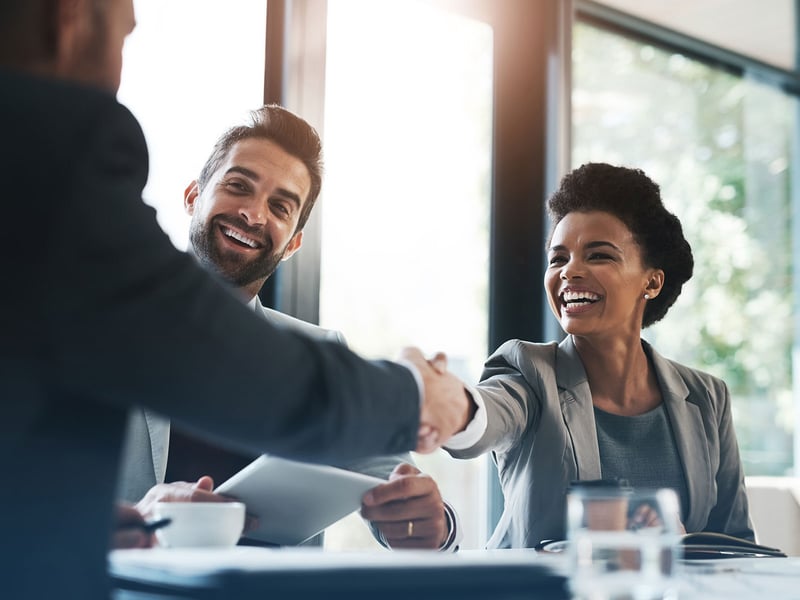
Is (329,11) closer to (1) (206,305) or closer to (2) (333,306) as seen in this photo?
(2) (333,306)

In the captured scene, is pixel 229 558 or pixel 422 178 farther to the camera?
pixel 422 178

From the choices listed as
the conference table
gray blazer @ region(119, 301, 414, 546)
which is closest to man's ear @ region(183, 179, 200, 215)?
gray blazer @ region(119, 301, 414, 546)

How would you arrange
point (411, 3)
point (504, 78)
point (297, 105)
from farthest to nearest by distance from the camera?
1. point (504, 78)
2. point (411, 3)
3. point (297, 105)

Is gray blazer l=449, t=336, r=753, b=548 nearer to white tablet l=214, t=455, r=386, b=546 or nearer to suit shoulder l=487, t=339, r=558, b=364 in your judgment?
suit shoulder l=487, t=339, r=558, b=364

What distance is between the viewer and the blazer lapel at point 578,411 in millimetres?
2137

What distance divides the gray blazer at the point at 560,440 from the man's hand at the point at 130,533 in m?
0.92

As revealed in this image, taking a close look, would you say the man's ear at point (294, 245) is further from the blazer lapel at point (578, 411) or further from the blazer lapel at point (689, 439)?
the blazer lapel at point (689, 439)

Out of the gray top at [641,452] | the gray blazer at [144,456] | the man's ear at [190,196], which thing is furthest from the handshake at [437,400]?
the man's ear at [190,196]

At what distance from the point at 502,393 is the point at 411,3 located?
179 cm

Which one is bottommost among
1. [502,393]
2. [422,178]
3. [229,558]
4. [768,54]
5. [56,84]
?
[229,558]

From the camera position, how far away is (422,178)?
11.0 ft

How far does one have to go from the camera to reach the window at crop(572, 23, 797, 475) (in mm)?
3938

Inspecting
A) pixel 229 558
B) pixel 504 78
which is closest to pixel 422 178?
pixel 504 78

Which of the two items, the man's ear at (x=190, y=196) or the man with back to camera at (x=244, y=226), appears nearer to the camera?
the man with back to camera at (x=244, y=226)
